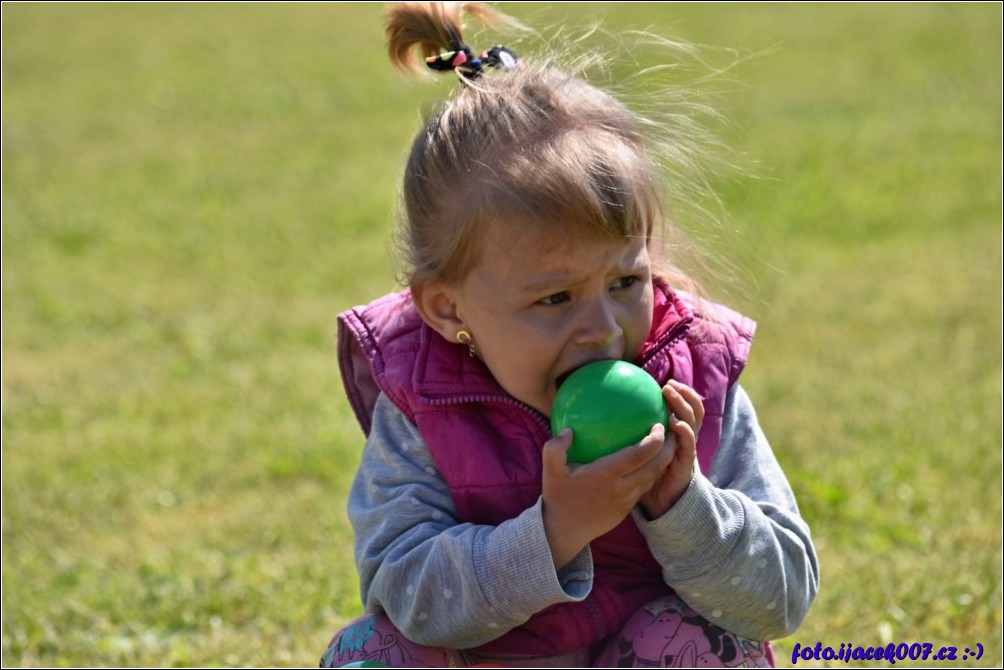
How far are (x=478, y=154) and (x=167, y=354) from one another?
490 centimetres

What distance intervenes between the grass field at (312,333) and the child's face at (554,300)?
706mm

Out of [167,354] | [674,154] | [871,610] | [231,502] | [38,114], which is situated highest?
[674,154]

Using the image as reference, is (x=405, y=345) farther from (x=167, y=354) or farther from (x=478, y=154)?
(x=167, y=354)

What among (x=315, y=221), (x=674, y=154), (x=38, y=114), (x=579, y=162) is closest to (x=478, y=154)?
(x=579, y=162)

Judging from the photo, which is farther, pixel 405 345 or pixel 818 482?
pixel 818 482

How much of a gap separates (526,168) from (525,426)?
1.94 ft

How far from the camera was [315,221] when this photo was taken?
33.4ft

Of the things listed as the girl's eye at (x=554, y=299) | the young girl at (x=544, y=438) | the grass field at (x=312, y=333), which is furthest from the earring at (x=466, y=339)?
the grass field at (x=312, y=333)

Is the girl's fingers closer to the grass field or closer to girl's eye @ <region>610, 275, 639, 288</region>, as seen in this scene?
girl's eye @ <region>610, 275, 639, 288</region>

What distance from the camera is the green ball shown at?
113 inches

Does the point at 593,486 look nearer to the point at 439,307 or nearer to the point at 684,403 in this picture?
the point at 684,403

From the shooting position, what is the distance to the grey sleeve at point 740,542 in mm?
2971

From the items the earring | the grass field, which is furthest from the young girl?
the grass field

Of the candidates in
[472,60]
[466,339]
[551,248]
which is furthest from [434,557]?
[472,60]
